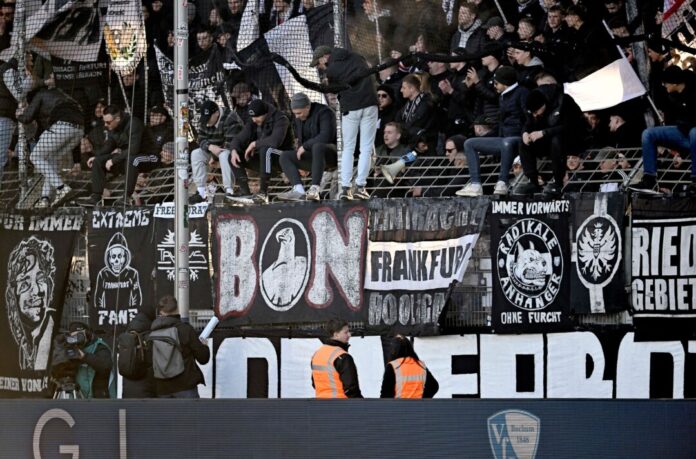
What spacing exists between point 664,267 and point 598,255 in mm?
716

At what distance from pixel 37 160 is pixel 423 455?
8632 millimetres

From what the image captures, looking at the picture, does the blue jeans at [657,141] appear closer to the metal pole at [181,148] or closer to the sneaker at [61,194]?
the metal pole at [181,148]

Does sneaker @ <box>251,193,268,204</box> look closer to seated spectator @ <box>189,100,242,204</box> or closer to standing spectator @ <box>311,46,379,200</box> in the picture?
seated spectator @ <box>189,100,242,204</box>

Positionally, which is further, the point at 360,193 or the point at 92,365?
the point at 92,365

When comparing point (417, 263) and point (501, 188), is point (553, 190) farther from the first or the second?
point (417, 263)

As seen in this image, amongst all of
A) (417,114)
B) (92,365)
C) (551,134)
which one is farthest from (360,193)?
(92,365)

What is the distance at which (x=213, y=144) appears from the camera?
16469mm

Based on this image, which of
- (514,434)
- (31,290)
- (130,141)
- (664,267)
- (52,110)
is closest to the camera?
(514,434)

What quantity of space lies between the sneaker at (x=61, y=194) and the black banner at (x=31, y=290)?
0.62ft

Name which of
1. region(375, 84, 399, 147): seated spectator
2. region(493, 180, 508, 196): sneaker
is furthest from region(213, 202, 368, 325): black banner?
region(493, 180, 508, 196): sneaker

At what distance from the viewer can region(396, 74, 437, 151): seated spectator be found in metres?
15.3

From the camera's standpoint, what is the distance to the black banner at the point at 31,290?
16.7 metres

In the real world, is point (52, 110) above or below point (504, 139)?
above

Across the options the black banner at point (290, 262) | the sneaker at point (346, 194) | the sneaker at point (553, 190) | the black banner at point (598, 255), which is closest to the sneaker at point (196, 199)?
the black banner at point (290, 262)
